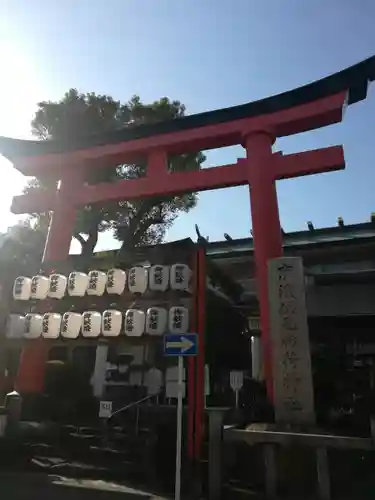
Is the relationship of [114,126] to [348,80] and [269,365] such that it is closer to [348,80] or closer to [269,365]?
[348,80]

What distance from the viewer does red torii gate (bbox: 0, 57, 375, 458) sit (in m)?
10.5

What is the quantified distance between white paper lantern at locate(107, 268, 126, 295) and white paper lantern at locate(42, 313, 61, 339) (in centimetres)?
143

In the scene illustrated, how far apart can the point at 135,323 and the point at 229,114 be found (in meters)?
6.16

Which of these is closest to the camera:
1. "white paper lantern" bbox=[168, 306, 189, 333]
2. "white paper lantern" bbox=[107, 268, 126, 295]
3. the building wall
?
"white paper lantern" bbox=[168, 306, 189, 333]

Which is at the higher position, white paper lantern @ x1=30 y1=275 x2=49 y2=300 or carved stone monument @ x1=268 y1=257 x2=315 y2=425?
white paper lantern @ x1=30 y1=275 x2=49 y2=300

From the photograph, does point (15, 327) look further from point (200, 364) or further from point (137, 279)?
point (200, 364)

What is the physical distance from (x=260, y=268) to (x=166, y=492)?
513 cm

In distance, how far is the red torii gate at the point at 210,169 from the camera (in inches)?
414

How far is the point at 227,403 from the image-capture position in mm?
12586

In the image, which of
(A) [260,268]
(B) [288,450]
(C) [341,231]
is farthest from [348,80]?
(B) [288,450]

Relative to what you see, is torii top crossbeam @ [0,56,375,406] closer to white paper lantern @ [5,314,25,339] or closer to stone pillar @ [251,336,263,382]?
white paper lantern @ [5,314,25,339]

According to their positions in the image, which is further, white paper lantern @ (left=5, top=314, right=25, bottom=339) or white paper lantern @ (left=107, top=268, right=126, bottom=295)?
white paper lantern @ (left=5, top=314, right=25, bottom=339)

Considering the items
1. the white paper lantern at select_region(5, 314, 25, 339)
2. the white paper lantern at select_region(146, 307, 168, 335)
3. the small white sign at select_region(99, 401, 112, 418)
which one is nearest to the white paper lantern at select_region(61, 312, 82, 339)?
the white paper lantern at select_region(5, 314, 25, 339)

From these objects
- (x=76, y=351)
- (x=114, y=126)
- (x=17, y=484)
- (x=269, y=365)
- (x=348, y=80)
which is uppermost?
(x=114, y=126)
